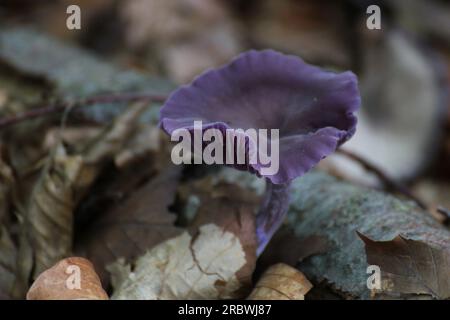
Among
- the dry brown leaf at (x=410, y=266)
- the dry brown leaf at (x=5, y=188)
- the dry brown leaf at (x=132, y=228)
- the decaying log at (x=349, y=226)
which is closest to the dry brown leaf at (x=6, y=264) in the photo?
the dry brown leaf at (x=5, y=188)

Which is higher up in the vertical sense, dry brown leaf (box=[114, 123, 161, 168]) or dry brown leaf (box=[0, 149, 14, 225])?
dry brown leaf (box=[114, 123, 161, 168])

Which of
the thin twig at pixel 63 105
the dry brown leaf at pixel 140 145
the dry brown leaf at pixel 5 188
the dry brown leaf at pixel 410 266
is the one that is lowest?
the dry brown leaf at pixel 410 266

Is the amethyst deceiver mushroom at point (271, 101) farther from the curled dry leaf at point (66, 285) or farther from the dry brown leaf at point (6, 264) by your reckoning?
the dry brown leaf at point (6, 264)

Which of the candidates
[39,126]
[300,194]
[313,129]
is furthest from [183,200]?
[39,126]

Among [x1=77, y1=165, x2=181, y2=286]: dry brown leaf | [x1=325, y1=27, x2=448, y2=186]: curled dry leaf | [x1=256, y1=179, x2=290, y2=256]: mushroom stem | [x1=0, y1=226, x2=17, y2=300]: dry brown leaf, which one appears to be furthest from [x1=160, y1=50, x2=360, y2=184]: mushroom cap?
[x1=325, y1=27, x2=448, y2=186]: curled dry leaf

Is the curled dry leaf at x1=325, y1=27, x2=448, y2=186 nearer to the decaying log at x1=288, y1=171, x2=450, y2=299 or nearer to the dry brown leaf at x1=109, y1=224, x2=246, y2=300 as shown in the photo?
the decaying log at x1=288, y1=171, x2=450, y2=299

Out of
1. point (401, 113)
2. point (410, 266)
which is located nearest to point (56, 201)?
point (410, 266)

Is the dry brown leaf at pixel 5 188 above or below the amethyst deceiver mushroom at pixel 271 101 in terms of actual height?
below
